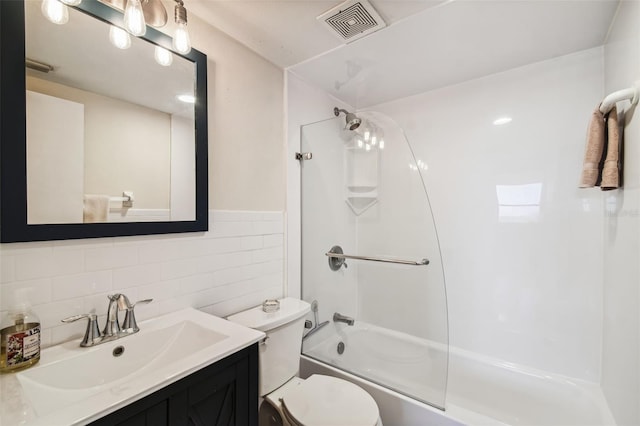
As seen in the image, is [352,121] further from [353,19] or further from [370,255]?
[370,255]

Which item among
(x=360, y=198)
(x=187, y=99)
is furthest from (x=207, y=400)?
(x=360, y=198)

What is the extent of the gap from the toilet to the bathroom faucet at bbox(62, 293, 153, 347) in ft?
1.53

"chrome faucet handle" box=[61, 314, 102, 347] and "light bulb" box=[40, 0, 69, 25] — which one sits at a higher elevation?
"light bulb" box=[40, 0, 69, 25]

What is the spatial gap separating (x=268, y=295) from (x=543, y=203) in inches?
73.1

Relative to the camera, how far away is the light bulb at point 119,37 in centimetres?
112

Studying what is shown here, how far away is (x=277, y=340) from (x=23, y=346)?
93 centimetres

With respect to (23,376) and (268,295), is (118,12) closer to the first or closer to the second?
(23,376)

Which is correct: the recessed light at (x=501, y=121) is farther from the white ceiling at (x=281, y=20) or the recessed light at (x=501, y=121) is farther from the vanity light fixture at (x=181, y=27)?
the vanity light fixture at (x=181, y=27)

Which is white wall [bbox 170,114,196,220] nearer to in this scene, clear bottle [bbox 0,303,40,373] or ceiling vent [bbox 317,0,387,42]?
clear bottle [bbox 0,303,40,373]

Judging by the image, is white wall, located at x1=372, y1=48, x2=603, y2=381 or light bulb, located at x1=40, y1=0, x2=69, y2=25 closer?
light bulb, located at x1=40, y1=0, x2=69, y2=25

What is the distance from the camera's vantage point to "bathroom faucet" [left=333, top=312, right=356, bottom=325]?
2085 millimetres

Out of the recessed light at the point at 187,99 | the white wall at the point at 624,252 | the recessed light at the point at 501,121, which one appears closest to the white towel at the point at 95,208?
the recessed light at the point at 187,99

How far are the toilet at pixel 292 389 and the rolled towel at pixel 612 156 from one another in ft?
4.67

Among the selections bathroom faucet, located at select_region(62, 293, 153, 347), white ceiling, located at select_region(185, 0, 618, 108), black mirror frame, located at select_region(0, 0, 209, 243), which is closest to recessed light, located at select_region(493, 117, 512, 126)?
white ceiling, located at select_region(185, 0, 618, 108)
